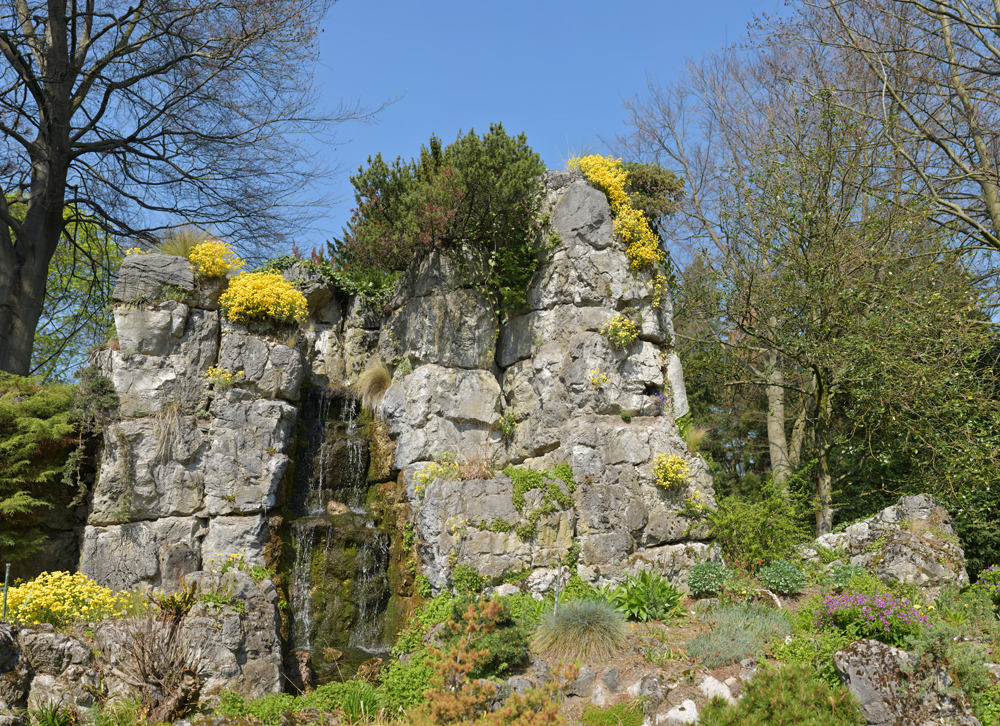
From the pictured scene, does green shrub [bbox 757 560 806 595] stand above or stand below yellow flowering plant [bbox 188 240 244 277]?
below

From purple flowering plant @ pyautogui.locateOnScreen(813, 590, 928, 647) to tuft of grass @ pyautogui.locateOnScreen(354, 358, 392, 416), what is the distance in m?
8.38

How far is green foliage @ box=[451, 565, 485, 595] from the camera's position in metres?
10.0

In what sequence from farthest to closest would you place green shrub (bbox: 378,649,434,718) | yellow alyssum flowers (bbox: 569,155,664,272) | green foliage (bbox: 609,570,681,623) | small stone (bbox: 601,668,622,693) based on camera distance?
1. yellow alyssum flowers (bbox: 569,155,664,272)
2. green foliage (bbox: 609,570,681,623)
3. green shrub (bbox: 378,649,434,718)
4. small stone (bbox: 601,668,622,693)

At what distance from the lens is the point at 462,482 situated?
1079cm

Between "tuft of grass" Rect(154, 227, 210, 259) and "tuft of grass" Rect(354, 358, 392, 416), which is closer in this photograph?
"tuft of grass" Rect(154, 227, 210, 259)

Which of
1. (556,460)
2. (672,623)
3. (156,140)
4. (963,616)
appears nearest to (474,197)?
(556,460)

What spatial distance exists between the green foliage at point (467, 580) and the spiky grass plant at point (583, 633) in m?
1.43

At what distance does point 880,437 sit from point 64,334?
22.9 meters

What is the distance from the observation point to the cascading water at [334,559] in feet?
34.6

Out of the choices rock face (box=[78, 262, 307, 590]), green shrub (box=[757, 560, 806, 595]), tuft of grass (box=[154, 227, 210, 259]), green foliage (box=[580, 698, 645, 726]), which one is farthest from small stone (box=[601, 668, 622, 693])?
tuft of grass (box=[154, 227, 210, 259])

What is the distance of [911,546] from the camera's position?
9250 millimetres

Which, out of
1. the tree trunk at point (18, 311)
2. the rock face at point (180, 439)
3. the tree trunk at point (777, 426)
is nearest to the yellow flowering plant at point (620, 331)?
the tree trunk at point (777, 426)

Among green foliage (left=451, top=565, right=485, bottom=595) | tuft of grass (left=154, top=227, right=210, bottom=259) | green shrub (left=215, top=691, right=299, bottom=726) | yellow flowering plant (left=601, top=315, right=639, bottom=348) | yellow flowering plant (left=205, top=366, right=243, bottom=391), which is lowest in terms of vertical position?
green shrub (left=215, top=691, right=299, bottom=726)

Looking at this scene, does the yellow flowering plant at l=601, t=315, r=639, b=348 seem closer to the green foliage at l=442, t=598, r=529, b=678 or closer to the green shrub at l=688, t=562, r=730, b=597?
→ the green shrub at l=688, t=562, r=730, b=597
